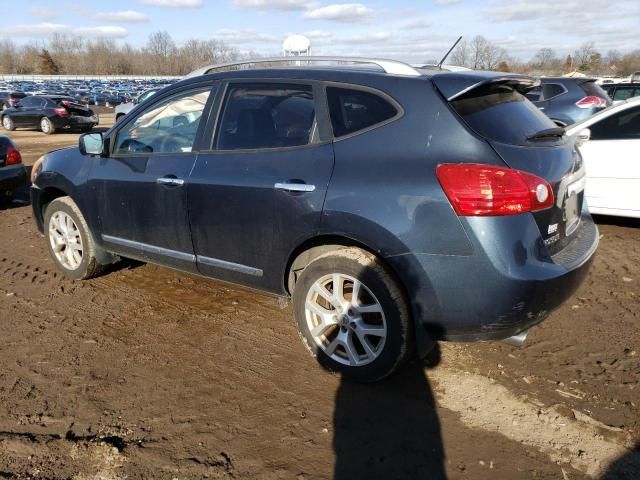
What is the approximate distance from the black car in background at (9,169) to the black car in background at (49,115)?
45.2ft

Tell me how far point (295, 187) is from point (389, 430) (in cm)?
141

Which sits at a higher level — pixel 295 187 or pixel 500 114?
pixel 500 114

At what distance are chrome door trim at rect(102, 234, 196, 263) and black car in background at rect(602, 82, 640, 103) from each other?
1295cm

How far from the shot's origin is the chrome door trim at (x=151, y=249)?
3.85 m

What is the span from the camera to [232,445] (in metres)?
2.65

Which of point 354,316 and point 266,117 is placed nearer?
point 354,316

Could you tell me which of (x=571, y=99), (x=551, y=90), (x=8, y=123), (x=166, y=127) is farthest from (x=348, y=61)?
(x=8, y=123)

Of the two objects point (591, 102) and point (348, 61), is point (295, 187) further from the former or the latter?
point (591, 102)

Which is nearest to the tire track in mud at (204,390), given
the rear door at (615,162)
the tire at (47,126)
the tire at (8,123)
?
the rear door at (615,162)

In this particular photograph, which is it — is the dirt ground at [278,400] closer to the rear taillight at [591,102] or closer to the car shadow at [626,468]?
the car shadow at [626,468]

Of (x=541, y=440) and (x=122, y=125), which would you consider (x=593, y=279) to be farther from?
(x=122, y=125)

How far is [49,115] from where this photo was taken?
20.3 meters

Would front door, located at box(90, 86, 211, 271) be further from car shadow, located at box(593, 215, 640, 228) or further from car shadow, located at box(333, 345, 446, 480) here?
car shadow, located at box(593, 215, 640, 228)

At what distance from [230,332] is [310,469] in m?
1.53
